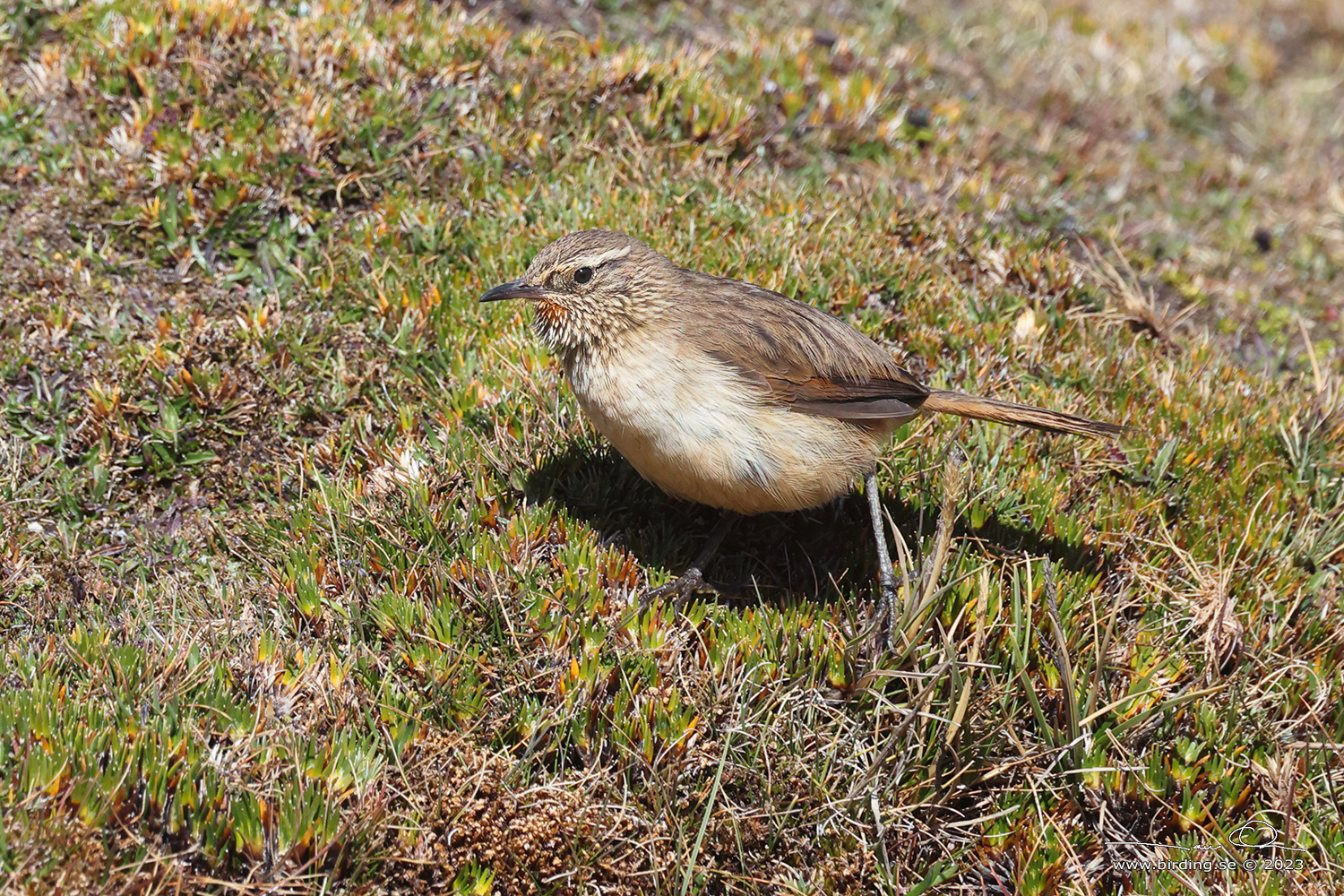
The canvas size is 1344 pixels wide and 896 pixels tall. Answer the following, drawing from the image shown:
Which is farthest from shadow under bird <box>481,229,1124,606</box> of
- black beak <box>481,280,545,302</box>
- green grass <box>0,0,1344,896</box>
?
green grass <box>0,0,1344,896</box>

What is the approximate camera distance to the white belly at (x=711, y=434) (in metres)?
4.43

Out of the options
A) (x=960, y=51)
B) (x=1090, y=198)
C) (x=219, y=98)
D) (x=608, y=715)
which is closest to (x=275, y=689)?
(x=608, y=715)

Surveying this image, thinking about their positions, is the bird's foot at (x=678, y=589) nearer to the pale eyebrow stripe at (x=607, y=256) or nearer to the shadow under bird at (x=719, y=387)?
the shadow under bird at (x=719, y=387)

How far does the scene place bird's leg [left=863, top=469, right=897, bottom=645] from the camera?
465 cm

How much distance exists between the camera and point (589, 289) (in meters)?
4.77

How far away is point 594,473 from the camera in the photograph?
5.15 metres

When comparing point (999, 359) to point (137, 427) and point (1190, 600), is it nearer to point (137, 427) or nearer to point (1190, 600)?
point (1190, 600)

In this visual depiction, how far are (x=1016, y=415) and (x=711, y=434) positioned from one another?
4.66 feet

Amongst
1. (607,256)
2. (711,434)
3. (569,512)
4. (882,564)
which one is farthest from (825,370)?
(569,512)

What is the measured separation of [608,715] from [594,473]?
1286 mm

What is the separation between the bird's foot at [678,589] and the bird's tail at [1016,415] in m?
1.28

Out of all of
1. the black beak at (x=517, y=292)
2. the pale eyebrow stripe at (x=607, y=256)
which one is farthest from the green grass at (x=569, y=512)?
the pale eyebrow stripe at (x=607, y=256)

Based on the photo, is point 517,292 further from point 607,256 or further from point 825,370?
point 825,370

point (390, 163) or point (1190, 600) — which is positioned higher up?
point (390, 163)
